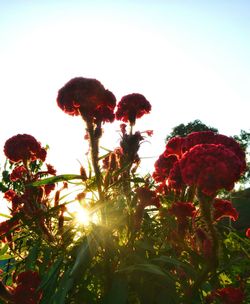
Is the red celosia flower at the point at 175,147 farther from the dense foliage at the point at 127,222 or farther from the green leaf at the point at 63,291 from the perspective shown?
the green leaf at the point at 63,291

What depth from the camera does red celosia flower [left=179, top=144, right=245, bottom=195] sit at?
111cm

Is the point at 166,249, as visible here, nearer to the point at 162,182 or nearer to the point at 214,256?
the point at 162,182

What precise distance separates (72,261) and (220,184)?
1067 millimetres

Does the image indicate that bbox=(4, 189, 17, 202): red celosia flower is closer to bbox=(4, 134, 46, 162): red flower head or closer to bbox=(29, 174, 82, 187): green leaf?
bbox=(4, 134, 46, 162): red flower head

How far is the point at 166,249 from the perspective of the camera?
81.3 inches

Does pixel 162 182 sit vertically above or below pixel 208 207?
above

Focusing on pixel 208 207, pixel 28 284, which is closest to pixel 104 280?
pixel 28 284

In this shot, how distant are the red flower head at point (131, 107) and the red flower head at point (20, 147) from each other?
2.18 ft

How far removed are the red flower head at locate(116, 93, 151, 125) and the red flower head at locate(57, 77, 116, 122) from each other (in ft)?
0.81

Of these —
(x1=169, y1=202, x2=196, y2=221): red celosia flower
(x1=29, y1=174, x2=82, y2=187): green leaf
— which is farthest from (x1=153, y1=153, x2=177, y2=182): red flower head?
(x1=29, y1=174, x2=82, y2=187): green leaf

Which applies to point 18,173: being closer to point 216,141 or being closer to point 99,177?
point 99,177

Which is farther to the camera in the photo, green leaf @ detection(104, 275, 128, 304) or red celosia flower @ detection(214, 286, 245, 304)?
red celosia flower @ detection(214, 286, 245, 304)

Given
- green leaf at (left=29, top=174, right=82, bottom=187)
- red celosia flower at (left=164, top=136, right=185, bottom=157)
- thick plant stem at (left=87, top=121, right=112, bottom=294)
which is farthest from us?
red celosia flower at (left=164, top=136, right=185, bottom=157)

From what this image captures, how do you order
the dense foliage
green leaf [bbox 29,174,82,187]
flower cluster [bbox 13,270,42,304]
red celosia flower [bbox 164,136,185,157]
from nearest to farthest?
1. the dense foliage
2. flower cluster [bbox 13,270,42,304]
3. green leaf [bbox 29,174,82,187]
4. red celosia flower [bbox 164,136,185,157]
